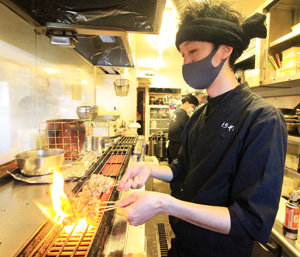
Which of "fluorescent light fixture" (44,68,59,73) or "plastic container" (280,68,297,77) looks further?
"fluorescent light fixture" (44,68,59,73)

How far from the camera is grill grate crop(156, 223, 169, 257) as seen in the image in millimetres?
Answer: 2258

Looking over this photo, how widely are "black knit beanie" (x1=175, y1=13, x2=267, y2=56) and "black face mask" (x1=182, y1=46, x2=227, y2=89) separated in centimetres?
7

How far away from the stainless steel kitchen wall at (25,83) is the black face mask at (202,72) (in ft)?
4.42

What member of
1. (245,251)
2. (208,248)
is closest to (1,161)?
(208,248)

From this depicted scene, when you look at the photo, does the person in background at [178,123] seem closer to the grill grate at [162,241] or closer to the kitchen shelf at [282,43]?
the grill grate at [162,241]

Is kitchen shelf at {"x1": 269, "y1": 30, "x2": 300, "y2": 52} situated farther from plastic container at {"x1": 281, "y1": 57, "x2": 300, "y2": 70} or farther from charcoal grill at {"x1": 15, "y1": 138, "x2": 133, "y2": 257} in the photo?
charcoal grill at {"x1": 15, "y1": 138, "x2": 133, "y2": 257}

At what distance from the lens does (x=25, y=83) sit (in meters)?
1.59

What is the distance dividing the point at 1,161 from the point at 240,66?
3.31 metres

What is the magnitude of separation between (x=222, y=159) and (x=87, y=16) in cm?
150

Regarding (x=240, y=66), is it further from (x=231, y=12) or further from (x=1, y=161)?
(x=1, y=161)

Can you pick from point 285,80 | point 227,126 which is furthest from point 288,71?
point 227,126

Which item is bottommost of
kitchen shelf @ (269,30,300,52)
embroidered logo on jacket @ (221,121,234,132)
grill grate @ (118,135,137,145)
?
grill grate @ (118,135,137,145)

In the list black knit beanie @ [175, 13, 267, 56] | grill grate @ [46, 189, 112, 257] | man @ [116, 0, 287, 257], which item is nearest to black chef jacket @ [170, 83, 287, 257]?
man @ [116, 0, 287, 257]

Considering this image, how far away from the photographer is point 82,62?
3039 mm
